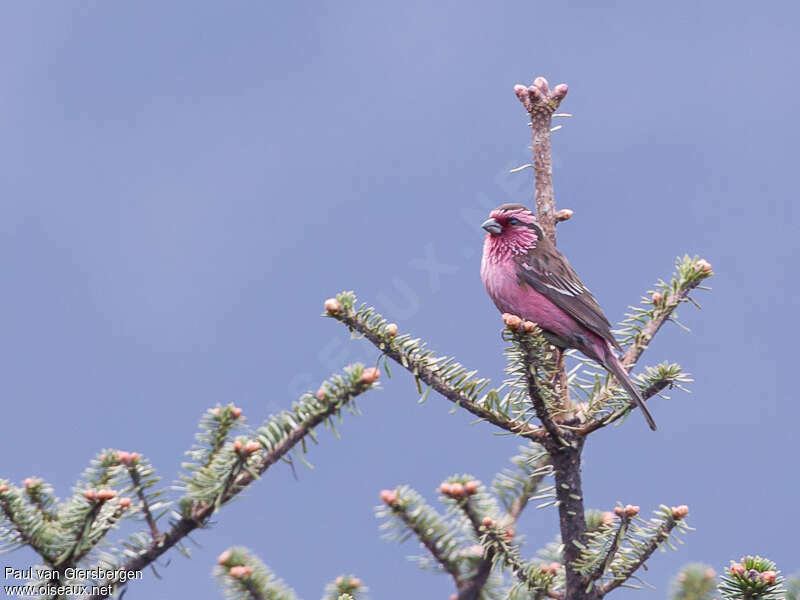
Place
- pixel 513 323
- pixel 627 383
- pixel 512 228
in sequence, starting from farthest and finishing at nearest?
1. pixel 512 228
2. pixel 627 383
3. pixel 513 323

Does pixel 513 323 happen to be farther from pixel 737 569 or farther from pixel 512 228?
pixel 512 228

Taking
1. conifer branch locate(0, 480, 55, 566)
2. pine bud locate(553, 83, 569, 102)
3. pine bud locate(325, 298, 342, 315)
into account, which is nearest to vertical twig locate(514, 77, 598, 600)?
pine bud locate(553, 83, 569, 102)

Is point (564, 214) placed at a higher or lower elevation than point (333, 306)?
higher

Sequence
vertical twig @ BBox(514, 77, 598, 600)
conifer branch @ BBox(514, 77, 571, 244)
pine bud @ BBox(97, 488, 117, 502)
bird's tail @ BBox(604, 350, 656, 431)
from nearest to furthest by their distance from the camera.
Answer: pine bud @ BBox(97, 488, 117, 502)
vertical twig @ BBox(514, 77, 598, 600)
bird's tail @ BBox(604, 350, 656, 431)
conifer branch @ BBox(514, 77, 571, 244)

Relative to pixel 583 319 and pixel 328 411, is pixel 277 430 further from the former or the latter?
pixel 583 319

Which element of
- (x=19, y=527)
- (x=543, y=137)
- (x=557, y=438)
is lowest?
(x=19, y=527)

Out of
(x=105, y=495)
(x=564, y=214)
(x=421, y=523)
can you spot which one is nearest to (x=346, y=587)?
(x=421, y=523)

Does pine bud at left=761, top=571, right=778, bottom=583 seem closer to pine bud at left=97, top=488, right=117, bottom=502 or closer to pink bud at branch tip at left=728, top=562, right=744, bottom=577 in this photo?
pink bud at branch tip at left=728, top=562, right=744, bottom=577

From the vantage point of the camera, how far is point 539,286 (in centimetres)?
576

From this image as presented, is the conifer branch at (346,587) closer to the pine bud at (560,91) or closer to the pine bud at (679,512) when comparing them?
the pine bud at (679,512)

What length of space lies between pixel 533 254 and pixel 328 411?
2.52m

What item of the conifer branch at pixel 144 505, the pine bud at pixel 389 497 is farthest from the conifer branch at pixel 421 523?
the conifer branch at pixel 144 505

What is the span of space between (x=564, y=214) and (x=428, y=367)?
5.69 ft

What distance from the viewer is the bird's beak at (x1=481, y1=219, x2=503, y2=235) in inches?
237
